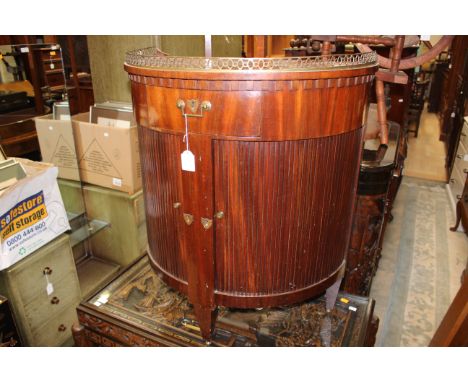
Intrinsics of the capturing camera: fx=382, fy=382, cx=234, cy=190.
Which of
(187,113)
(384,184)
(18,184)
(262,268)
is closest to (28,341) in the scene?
(18,184)

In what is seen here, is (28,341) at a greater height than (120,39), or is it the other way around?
(120,39)

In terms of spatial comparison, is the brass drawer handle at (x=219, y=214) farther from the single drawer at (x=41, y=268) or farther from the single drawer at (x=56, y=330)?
the single drawer at (x=56, y=330)

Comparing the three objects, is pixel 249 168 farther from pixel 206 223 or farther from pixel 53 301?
pixel 53 301

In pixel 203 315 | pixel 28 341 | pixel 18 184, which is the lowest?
pixel 28 341

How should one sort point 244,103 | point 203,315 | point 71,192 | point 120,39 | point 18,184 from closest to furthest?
1. point 244,103
2. point 203,315
3. point 18,184
4. point 120,39
5. point 71,192

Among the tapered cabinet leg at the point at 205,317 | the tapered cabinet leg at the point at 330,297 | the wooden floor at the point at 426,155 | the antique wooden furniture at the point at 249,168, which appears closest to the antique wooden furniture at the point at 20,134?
the antique wooden furniture at the point at 249,168

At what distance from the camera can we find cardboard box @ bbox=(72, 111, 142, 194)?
1.99 m

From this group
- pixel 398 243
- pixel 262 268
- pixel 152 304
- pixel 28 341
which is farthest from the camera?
pixel 398 243

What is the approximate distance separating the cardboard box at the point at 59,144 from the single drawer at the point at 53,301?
25.8 inches

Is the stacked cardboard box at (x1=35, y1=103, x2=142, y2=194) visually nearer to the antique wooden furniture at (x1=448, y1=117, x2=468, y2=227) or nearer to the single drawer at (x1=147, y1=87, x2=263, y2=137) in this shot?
the single drawer at (x1=147, y1=87, x2=263, y2=137)

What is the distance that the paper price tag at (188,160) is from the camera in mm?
797

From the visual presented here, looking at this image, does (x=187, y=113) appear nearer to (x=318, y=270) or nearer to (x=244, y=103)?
(x=244, y=103)

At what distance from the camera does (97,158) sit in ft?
7.00

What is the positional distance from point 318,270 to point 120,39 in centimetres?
178
